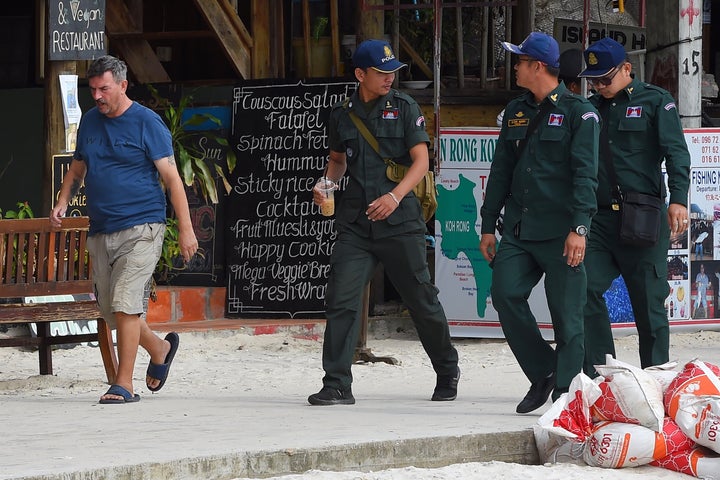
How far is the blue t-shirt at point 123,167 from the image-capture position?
290 inches

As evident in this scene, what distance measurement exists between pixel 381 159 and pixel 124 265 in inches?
56.2

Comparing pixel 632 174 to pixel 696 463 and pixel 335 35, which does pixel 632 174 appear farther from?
pixel 335 35

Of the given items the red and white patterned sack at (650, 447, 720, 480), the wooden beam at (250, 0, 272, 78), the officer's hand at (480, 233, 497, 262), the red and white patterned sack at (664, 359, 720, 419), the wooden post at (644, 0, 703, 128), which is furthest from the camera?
the wooden beam at (250, 0, 272, 78)

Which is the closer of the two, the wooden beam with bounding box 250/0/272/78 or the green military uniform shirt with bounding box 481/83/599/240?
the green military uniform shirt with bounding box 481/83/599/240

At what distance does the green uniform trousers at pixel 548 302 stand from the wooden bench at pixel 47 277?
2.46 meters

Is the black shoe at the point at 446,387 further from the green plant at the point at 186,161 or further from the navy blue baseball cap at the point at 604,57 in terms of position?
the green plant at the point at 186,161

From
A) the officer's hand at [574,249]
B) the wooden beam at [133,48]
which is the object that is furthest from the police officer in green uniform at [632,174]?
the wooden beam at [133,48]

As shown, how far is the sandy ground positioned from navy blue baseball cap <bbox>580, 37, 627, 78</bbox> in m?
1.78

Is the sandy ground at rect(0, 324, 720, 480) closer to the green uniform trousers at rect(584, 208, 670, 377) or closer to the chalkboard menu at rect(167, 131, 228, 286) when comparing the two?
the green uniform trousers at rect(584, 208, 670, 377)

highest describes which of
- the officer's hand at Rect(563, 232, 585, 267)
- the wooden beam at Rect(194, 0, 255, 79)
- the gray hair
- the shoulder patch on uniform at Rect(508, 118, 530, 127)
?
the wooden beam at Rect(194, 0, 255, 79)

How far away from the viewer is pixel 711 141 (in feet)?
36.5

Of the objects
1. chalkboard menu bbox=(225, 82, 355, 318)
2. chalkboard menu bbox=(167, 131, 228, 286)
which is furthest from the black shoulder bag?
chalkboard menu bbox=(167, 131, 228, 286)

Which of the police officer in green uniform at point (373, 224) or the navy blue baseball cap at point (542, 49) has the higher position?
the navy blue baseball cap at point (542, 49)

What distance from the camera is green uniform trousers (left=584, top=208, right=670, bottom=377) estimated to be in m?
7.24
